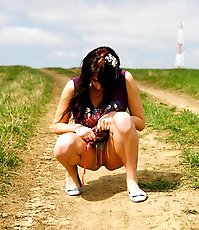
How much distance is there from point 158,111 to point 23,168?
4.30 meters

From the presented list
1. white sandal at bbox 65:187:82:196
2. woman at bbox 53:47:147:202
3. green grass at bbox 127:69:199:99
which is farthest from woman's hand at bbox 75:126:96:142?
green grass at bbox 127:69:199:99

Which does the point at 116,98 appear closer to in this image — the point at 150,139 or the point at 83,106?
the point at 83,106

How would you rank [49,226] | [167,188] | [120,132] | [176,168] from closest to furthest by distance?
1. [49,226]
2. [120,132]
3. [167,188]
4. [176,168]

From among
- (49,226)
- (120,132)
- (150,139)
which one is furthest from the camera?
(150,139)

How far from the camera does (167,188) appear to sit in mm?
4641

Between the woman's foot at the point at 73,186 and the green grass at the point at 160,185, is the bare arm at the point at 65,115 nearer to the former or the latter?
the woman's foot at the point at 73,186

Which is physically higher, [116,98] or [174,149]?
[116,98]

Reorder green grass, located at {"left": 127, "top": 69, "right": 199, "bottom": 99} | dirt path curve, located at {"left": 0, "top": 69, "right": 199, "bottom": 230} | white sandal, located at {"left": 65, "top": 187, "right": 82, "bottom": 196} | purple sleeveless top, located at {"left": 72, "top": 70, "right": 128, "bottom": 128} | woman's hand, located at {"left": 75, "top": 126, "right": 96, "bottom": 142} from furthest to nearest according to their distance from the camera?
green grass, located at {"left": 127, "top": 69, "right": 199, "bottom": 99}, white sandal, located at {"left": 65, "top": 187, "right": 82, "bottom": 196}, purple sleeveless top, located at {"left": 72, "top": 70, "right": 128, "bottom": 128}, woman's hand, located at {"left": 75, "top": 126, "right": 96, "bottom": 142}, dirt path curve, located at {"left": 0, "top": 69, "right": 199, "bottom": 230}

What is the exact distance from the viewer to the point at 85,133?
→ 14.4ft

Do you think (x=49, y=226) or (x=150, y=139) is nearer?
(x=49, y=226)

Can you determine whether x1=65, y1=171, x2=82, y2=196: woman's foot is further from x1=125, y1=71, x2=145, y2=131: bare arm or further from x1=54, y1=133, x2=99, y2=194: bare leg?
x1=125, y1=71, x2=145, y2=131: bare arm

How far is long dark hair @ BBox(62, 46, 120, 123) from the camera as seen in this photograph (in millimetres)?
4344

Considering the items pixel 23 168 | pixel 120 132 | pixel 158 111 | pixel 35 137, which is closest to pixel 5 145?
pixel 23 168

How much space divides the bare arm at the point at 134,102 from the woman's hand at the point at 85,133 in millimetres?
382
